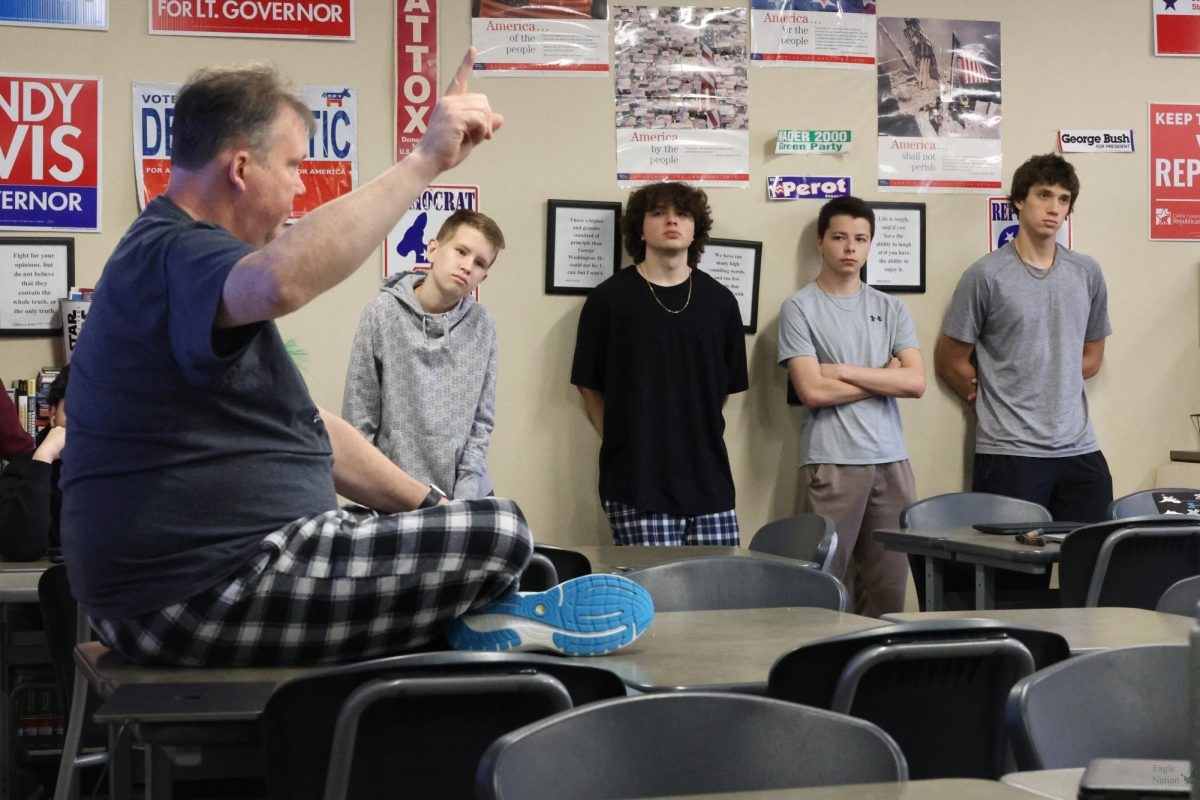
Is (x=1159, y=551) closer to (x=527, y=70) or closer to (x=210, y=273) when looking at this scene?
(x=210, y=273)

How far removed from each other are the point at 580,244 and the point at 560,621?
369 centimetres

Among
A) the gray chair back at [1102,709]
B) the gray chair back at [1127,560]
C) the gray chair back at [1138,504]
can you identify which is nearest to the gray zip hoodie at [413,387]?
the gray chair back at [1127,560]

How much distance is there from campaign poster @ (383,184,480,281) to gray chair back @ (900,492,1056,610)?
83.8 inches

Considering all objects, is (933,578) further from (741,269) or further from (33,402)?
(33,402)

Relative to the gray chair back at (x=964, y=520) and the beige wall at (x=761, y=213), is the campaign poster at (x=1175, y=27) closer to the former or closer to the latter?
the beige wall at (x=761, y=213)

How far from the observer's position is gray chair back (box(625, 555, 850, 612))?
296 cm

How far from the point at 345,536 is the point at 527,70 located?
3.92 metres

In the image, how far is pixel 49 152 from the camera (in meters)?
5.32

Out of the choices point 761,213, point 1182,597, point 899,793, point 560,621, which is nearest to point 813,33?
point 761,213

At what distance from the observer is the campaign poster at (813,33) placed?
5.87m

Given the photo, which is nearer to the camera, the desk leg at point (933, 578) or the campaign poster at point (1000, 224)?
the desk leg at point (933, 578)

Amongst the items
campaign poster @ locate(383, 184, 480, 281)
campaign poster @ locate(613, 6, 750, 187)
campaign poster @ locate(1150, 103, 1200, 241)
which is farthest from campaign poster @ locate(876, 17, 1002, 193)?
campaign poster @ locate(383, 184, 480, 281)

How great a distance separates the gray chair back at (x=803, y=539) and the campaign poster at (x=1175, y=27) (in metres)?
3.40

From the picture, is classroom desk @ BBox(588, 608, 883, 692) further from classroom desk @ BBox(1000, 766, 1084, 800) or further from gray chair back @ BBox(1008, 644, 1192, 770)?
classroom desk @ BBox(1000, 766, 1084, 800)
